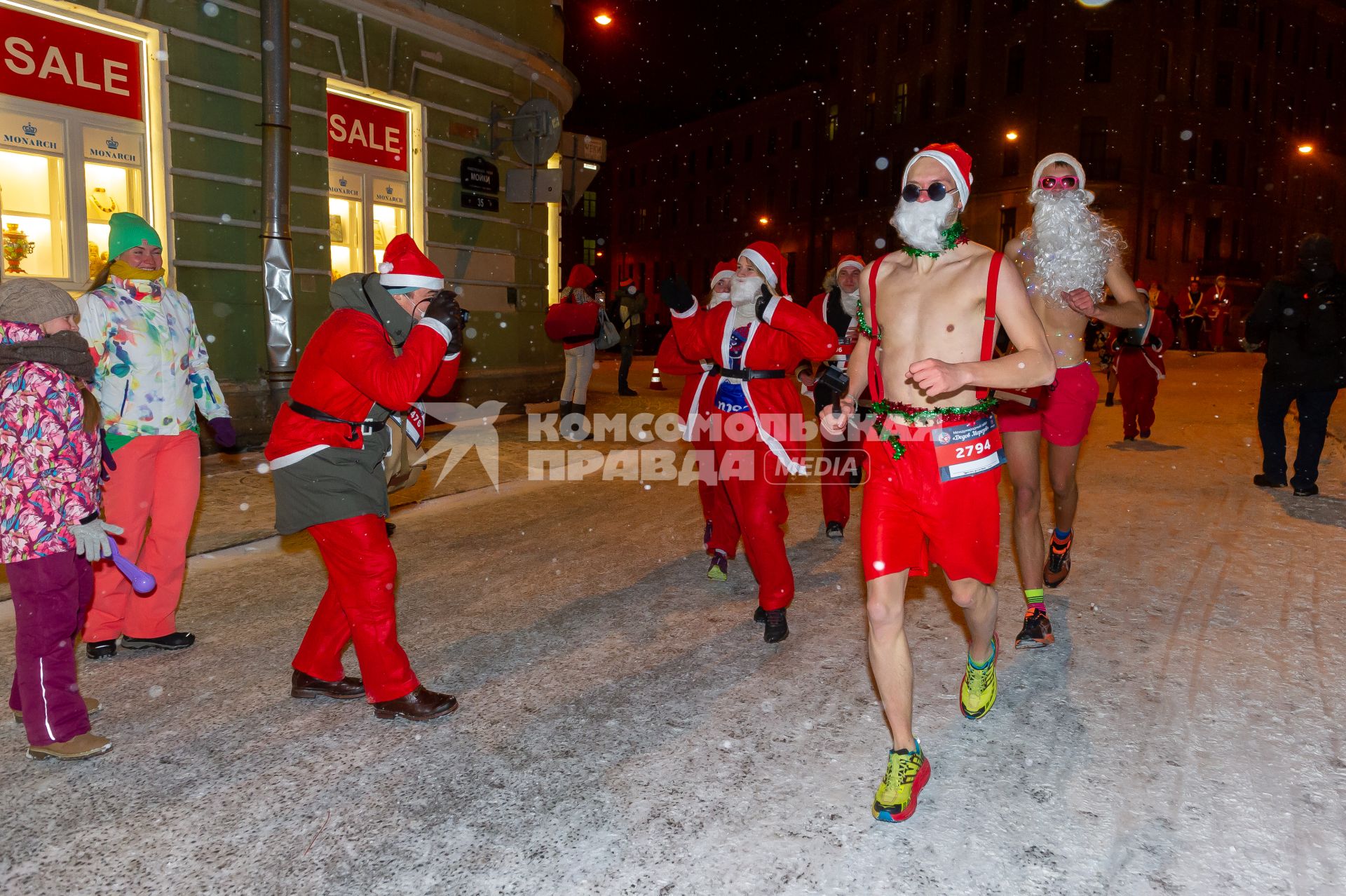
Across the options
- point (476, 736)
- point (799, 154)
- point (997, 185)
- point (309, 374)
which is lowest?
point (476, 736)

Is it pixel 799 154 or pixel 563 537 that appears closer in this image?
pixel 563 537

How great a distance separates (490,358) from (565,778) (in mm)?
10784

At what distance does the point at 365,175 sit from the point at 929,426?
411 inches

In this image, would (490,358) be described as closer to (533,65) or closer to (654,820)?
(533,65)

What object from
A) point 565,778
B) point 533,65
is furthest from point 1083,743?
point 533,65

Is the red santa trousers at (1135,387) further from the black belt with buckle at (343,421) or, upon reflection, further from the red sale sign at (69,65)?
the red sale sign at (69,65)

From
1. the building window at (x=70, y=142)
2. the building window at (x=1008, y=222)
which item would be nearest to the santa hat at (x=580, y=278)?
the building window at (x=70, y=142)

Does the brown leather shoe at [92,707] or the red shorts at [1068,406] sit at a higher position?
the red shorts at [1068,406]

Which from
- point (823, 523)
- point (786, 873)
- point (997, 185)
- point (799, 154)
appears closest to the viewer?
point (786, 873)

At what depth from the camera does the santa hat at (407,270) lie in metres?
3.90

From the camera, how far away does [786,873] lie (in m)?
2.88

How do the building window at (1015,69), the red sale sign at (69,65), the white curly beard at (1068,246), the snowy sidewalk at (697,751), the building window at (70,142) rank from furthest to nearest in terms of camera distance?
the building window at (1015,69)
the building window at (70,142)
the red sale sign at (69,65)
the white curly beard at (1068,246)
the snowy sidewalk at (697,751)

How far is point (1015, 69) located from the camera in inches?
1683

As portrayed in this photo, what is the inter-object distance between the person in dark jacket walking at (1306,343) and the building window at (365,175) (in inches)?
383
